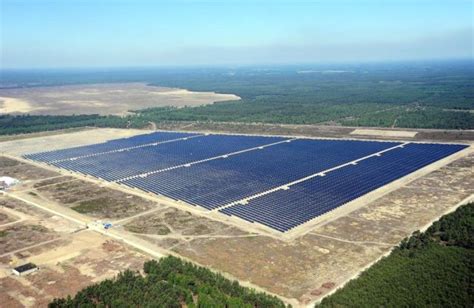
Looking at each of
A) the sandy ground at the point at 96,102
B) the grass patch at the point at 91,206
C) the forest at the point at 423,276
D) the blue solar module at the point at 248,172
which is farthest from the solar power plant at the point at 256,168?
the sandy ground at the point at 96,102

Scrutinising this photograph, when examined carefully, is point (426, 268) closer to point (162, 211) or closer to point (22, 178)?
point (162, 211)

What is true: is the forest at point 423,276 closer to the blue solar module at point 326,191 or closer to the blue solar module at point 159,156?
the blue solar module at point 326,191

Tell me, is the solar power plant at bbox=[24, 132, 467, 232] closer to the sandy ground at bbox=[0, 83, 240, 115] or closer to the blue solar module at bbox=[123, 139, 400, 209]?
the blue solar module at bbox=[123, 139, 400, 209]

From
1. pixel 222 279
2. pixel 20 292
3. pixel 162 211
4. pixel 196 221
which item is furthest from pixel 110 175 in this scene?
pixel 222 279

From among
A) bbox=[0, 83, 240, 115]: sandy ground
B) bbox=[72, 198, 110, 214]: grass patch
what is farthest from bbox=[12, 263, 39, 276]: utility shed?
bbox=[0, 83, 240, 115]: sandy ground

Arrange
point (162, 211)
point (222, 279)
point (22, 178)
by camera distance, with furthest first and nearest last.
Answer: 1. point (22, 178)
2. point (162, 211)
3. point (222, 279)

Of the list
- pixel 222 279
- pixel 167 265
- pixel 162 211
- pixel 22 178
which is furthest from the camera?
pixel 22 178

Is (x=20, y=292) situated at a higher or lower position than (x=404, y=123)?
lower
